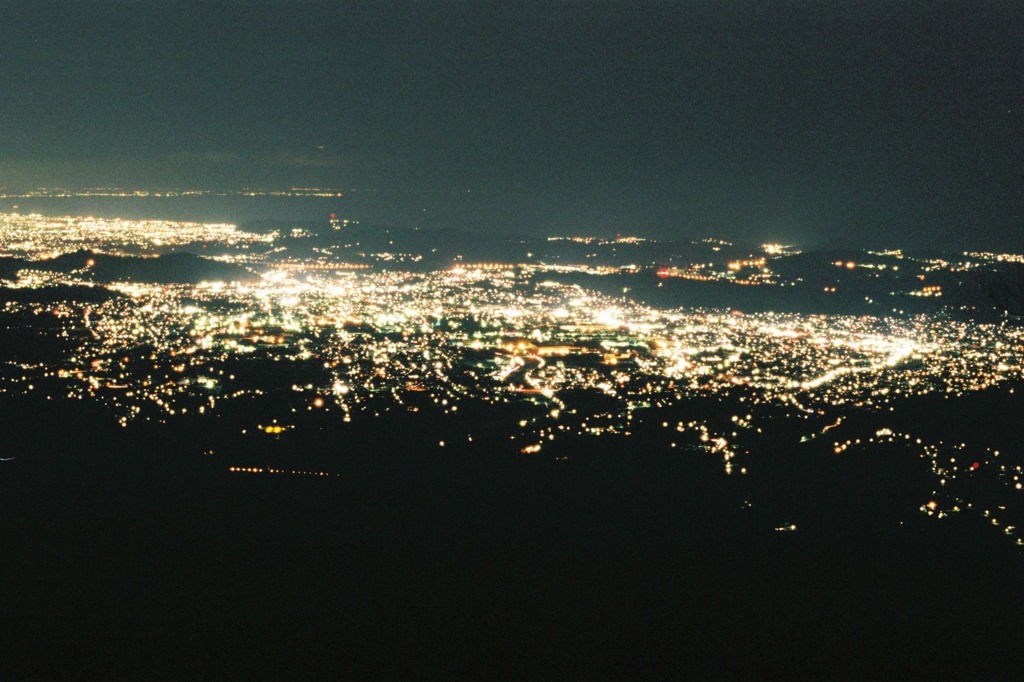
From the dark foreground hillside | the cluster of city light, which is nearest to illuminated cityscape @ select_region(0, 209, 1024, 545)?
the dark foreground hillside

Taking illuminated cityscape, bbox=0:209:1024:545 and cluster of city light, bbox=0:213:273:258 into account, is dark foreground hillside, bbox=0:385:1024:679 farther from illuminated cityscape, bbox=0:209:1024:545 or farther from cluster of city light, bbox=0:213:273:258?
cluster of city light, bbox=0:213:273:258

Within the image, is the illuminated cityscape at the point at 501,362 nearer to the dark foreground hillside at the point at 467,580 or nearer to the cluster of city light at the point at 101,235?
the dark foreground hillside at the point at 467,580

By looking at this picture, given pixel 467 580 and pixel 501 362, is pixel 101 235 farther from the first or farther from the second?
pixel 467 580

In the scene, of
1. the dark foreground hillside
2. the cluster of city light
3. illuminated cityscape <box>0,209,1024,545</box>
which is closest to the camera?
the dark foreground hillside

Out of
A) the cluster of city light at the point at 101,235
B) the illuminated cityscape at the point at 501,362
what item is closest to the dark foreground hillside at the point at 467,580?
the illuminated cityscape at the point at 501,362

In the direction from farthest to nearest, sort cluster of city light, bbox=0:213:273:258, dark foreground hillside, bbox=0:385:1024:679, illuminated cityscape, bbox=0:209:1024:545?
cluster of city light, bbox=0:213:273:258
illuminated cityscape, bbox=0:209:1024:545
dark foreground hillside, bbox=0:385:1024:679

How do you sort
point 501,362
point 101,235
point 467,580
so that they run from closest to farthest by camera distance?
point 467,580 → point 501,362 → point 101,235

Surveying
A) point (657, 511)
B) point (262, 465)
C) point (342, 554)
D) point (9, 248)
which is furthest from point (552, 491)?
point (9, 248)

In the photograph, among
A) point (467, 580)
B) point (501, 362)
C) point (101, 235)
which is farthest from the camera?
point (101, 235)

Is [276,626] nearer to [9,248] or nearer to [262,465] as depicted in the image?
[262,465]

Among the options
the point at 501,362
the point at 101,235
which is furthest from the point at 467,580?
the point at 101,235

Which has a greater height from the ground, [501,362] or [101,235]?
[101,235]
